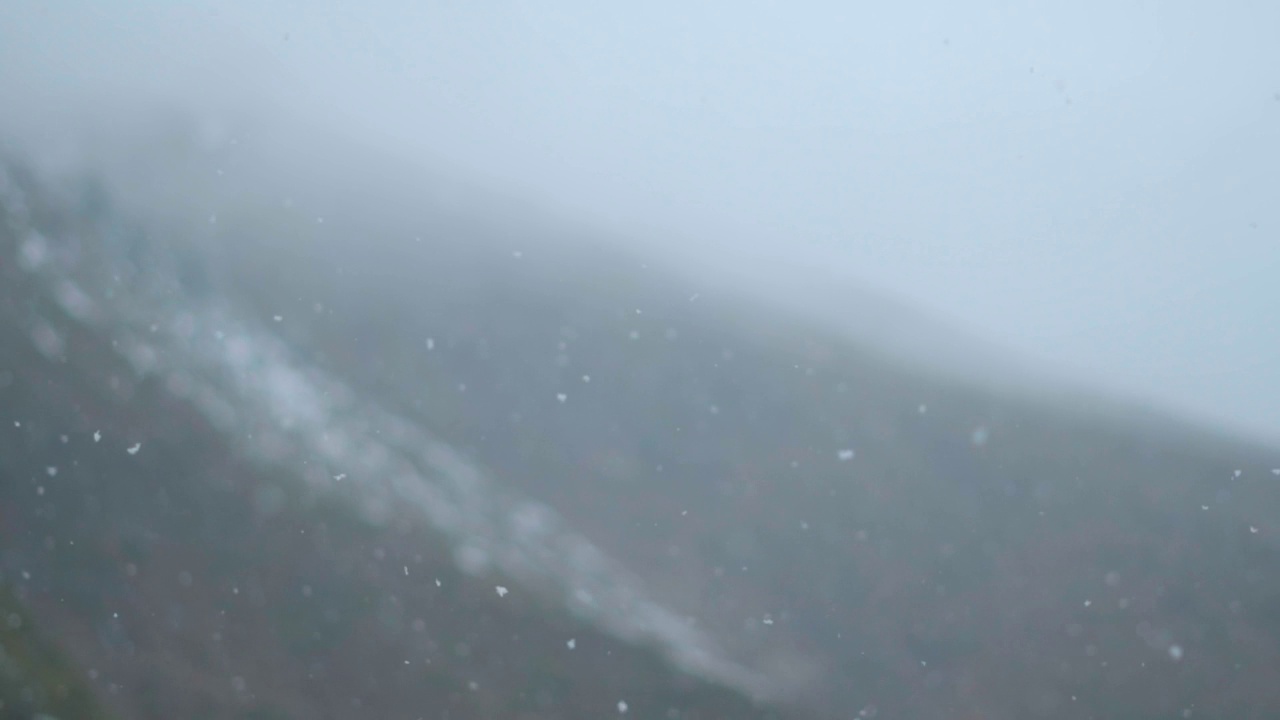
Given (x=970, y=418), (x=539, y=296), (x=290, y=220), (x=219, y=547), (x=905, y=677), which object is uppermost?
(x=970, y=418)

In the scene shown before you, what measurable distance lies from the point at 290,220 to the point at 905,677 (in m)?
2.38

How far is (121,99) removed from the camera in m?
2.99

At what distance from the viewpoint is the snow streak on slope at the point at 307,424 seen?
2797 mm

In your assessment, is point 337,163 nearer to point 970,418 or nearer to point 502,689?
point 502,689

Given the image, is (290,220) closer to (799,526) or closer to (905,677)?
(799,526)

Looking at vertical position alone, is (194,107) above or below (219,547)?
above

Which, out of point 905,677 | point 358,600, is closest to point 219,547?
point 358,600

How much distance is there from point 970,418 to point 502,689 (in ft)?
5.39

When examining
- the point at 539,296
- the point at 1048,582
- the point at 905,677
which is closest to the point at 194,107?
the point at 539,296

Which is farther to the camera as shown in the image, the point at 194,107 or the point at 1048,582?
the point at 194,107

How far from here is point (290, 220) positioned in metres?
2.94

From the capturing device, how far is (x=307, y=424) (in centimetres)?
291

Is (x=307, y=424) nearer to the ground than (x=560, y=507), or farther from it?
nearer to the ground

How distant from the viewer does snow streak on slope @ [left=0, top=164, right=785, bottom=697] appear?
9.18ft
